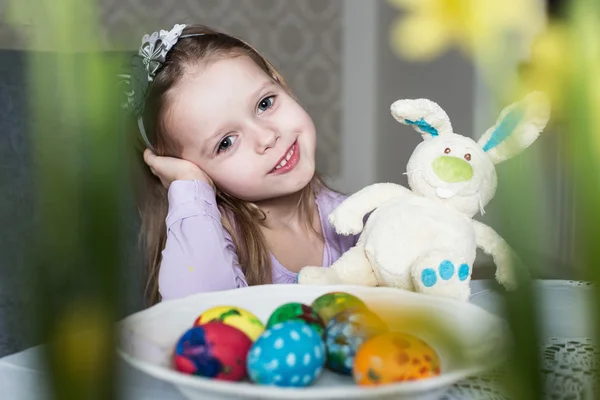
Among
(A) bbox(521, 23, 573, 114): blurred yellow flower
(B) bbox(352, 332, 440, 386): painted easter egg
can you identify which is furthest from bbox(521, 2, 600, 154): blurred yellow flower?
(B) bbox(352, 332, 440, 386): painted easter egg

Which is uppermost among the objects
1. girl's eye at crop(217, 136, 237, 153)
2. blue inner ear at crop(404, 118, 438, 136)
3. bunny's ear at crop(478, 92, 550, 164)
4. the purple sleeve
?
bunny's ear at crop(478, 92, 550, 164)

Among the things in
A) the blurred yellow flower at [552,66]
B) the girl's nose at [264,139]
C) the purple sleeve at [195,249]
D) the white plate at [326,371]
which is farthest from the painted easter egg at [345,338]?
the girl's nose at [264,139]

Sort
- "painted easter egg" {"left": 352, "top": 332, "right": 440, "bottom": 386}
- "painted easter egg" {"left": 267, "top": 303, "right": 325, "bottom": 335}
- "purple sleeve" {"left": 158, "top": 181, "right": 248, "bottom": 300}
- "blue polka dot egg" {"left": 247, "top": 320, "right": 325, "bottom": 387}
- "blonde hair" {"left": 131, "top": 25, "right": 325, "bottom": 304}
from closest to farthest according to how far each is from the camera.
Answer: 1. "painted easter egg" {"left": 352, "top": 332, "right": 440, "bottom": 386}
2. "blue polka dot egg" {"left": 247, "top": 320, "right": 325, "bottom": 387}
3. "painted easter egg" {"left": 267, "top": 303, "right": 325, "bottom": 335}
4. "purple sleeve" {"left": 158, "top": 181, "right": 248, "bottom": 300}
5. "blonde hair" {"left": 131, "top": 25, "right": 325, "bottom": 304}

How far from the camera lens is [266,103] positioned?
1.12m

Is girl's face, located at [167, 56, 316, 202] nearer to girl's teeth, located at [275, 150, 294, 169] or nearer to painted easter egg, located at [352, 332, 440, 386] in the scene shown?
girl's teeth, located at [275, 150, 294, 169]

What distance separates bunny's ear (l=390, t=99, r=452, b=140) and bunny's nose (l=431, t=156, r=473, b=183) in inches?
2.3

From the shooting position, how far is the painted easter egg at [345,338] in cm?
46

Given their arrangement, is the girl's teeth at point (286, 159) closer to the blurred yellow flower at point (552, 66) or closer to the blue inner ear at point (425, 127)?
the blue inner ear at point (425, 127)

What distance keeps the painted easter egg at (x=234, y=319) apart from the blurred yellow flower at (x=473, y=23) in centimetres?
40

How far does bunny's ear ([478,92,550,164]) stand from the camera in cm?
11

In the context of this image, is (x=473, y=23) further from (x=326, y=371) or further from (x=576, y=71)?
(x=326, y=371)

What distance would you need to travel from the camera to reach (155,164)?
1.11 meters

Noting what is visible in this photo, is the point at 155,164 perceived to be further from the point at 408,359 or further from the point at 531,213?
the point at 531,213

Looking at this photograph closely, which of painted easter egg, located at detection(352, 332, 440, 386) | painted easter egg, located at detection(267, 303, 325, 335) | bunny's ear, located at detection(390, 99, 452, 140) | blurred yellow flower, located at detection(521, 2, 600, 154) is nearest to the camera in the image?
blurred yellow flower, located at detection(521, 2, 600, 154)
